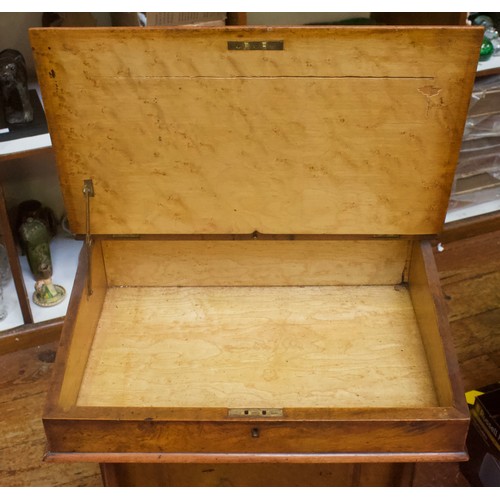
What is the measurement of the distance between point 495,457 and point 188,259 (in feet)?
2.91

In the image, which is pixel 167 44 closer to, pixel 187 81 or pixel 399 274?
pixel 187 81

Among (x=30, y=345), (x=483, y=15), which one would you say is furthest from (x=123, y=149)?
Result: (x=483, y=15)

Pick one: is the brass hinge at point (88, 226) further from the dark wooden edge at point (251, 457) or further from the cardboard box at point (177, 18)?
the cardboard box at point (177, 18)

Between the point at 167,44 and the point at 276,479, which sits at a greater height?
the point at 167,44

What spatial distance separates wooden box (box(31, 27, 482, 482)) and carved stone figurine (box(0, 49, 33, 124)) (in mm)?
595

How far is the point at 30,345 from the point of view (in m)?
2.19

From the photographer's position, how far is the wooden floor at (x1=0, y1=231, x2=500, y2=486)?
1.82m

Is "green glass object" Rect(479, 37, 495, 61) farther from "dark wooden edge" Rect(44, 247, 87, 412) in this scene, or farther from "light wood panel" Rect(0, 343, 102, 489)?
"light wood panel" Rect(0, 343, 102, 489)

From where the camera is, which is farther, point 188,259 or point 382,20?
point 382,20

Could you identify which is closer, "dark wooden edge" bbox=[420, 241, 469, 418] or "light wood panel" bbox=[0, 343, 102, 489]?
"dark wooden edge" bbox=[420, 241, 469, 418]

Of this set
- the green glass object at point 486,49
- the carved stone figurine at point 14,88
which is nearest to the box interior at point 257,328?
the carved stone figurine at point 14,88

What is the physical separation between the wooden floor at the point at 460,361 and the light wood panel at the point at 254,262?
587 mm

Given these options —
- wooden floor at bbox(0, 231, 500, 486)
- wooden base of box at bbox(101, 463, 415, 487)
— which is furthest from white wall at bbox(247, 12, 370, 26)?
wooden base of box at bbox(101, 463, 415, 487)

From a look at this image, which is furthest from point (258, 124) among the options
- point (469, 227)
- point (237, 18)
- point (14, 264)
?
point (469, 227)
